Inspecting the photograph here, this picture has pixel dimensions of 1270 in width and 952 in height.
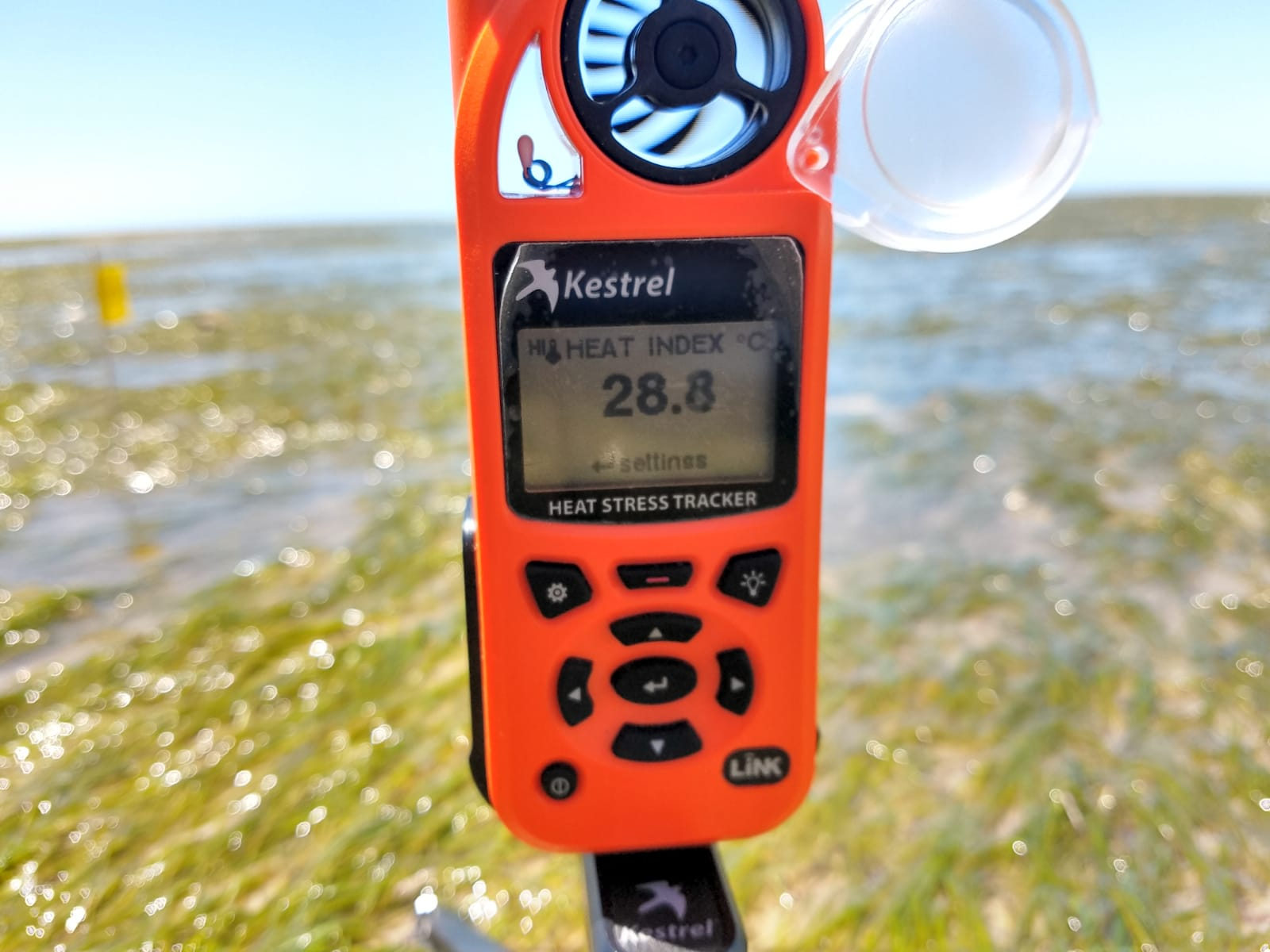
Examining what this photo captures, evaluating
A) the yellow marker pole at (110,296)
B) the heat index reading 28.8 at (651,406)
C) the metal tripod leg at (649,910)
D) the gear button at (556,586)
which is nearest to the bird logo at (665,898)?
the metal tripod leg at (649,910)

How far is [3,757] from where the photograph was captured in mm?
2715

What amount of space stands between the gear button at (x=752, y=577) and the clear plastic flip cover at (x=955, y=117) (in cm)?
54

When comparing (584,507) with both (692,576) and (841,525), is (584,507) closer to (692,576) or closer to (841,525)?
(692,576)

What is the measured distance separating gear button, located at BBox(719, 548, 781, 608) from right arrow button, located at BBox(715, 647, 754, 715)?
100 mm

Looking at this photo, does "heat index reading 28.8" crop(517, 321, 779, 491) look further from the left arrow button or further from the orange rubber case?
the left arrow button

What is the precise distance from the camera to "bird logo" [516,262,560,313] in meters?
1.30

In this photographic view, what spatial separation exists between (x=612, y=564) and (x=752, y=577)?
9.3 inches

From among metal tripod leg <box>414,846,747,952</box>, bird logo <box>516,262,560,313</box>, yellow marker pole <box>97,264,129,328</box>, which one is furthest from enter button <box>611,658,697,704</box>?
yellow marker pole <box>97,264,129,328</box>

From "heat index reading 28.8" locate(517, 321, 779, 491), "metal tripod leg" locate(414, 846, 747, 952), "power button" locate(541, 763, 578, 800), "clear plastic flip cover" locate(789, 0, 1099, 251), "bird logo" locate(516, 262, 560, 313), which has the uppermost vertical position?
"clear plastic flip cover" locate(789, 0, 1099, 251)

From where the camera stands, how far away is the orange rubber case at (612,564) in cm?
124

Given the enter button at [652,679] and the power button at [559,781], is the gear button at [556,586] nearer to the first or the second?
the enter button at [652,679]

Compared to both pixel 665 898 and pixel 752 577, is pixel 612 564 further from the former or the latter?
pixel 665 898

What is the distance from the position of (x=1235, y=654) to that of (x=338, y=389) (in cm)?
661

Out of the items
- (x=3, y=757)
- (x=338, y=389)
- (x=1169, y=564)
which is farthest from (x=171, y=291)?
(x=1169, y=564)
